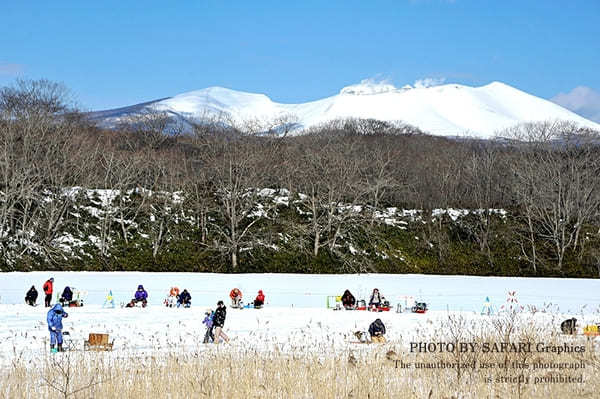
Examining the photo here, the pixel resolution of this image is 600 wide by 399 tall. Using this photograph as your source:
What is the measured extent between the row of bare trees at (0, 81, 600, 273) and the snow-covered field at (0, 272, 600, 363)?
8942 mm

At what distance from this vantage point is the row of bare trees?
44.0m

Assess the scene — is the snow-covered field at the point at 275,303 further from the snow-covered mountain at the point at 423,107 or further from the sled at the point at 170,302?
the snow-covered mountain at the point at 423,107

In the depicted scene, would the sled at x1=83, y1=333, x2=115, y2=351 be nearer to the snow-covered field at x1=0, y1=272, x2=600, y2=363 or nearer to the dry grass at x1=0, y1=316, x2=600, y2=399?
the snow-covered field at x1=0, y1=272, x2=600, y2=363

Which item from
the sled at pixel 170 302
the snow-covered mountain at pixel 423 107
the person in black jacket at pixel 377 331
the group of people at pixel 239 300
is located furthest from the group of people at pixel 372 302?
the snow-covered mountain at pixel 423 107

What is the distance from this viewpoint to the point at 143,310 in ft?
82.4

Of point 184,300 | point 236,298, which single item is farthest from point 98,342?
point 236,298

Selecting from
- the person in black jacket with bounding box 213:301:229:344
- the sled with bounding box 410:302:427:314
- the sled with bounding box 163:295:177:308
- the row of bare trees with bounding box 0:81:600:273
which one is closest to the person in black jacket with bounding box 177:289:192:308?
the sled with bounding box 163:295:177:308

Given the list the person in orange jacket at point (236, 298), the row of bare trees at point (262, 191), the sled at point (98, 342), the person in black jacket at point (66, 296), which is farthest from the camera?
the row of bare trees at point (262, 191)

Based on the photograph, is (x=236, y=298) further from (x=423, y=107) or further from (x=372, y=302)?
(x=423, y=107)

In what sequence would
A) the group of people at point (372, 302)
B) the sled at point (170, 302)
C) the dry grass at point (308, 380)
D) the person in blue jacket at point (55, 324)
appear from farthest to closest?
the sled at point (170, 302) → the group of people at point (372, 302) → the person in blue jacket at point (55, 324) → the dry grass at point (308, 380)

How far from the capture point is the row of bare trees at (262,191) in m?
44.0

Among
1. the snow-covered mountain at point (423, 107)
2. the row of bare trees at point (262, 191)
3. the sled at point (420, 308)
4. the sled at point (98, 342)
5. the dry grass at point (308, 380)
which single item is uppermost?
the snow-covered mountain at point (423, 107)

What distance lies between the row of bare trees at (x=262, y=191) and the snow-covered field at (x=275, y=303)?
8942 mm

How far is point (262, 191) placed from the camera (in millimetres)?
52531
